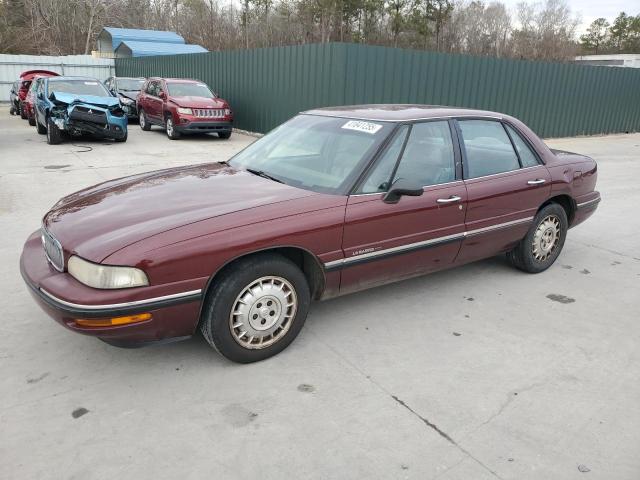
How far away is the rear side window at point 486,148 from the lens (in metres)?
4.30

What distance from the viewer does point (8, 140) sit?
13.6 m

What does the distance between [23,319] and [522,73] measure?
16621 millimetres

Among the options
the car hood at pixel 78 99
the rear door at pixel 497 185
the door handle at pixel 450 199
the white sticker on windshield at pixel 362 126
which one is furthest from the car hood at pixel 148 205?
the car hood at pixel 78 99

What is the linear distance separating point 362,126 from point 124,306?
218cm

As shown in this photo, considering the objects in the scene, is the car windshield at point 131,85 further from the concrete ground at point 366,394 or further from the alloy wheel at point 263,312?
the alloy wheel at point 263,312

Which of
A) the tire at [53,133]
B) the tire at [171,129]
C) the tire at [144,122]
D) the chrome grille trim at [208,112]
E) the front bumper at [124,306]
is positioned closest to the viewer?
the front bumper at [124,306]

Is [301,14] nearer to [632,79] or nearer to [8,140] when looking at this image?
[632,79]

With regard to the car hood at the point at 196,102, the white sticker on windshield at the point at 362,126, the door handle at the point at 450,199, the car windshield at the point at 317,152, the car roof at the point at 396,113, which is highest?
the car roof at the point at 396,113

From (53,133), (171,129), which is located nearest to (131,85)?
(171,129)

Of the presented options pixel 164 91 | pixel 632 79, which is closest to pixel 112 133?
pixel 164 91

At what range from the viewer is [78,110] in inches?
481

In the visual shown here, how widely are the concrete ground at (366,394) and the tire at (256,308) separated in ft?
0.45

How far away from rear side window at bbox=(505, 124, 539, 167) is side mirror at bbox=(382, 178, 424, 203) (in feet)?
5.31

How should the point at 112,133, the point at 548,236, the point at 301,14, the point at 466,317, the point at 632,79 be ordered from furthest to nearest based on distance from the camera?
the point at 301,14 → the point at 632,79 → the point at 112,133 → the point at 548,236 → the point at 466,317
